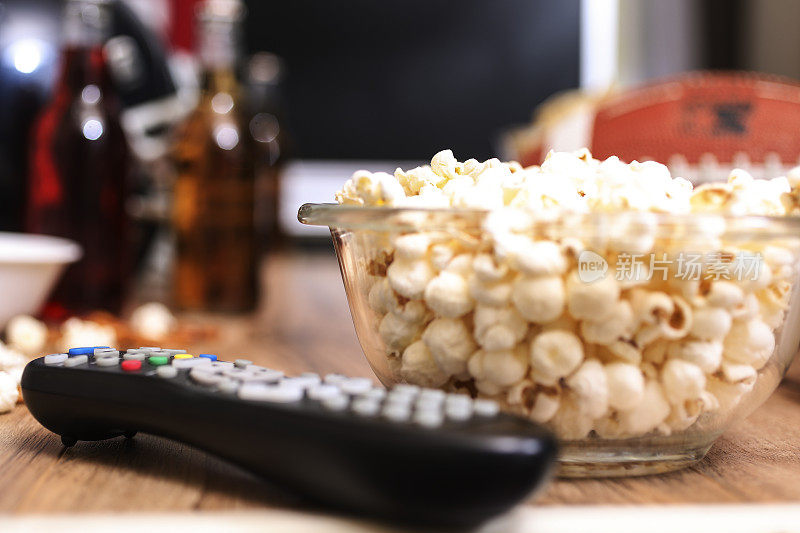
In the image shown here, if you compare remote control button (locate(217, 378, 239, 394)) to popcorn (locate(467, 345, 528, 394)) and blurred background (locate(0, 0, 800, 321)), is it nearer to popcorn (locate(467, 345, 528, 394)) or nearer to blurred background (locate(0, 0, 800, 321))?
popcorn (locate(467, 345, 528, 394))

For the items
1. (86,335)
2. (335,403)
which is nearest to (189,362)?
(335,403)

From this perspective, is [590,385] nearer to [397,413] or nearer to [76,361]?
[397,413]

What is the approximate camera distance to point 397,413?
29 cm

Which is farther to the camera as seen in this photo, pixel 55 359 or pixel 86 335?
pixel 86 335

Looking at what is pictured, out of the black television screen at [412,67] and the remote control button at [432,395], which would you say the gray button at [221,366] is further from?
the black television screen at [412,67]

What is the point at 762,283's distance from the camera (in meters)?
0.34

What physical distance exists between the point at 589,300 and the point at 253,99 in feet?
3.95

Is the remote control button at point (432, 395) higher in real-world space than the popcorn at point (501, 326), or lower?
lower

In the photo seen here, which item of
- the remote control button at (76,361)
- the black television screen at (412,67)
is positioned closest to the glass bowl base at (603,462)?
the remote control button at (76,361)

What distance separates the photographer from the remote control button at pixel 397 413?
286 mm

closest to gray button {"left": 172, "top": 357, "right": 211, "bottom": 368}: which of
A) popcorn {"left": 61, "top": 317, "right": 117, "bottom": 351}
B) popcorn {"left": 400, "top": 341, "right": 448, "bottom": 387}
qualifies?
popcorn {"left": 400, "top": 341, "right": 448, "bottom": 387}

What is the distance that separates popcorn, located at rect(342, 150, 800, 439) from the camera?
1.03ft

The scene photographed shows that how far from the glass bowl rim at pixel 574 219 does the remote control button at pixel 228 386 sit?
0.08 m

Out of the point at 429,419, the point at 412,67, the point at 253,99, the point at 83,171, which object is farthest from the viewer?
the point at 412,67
